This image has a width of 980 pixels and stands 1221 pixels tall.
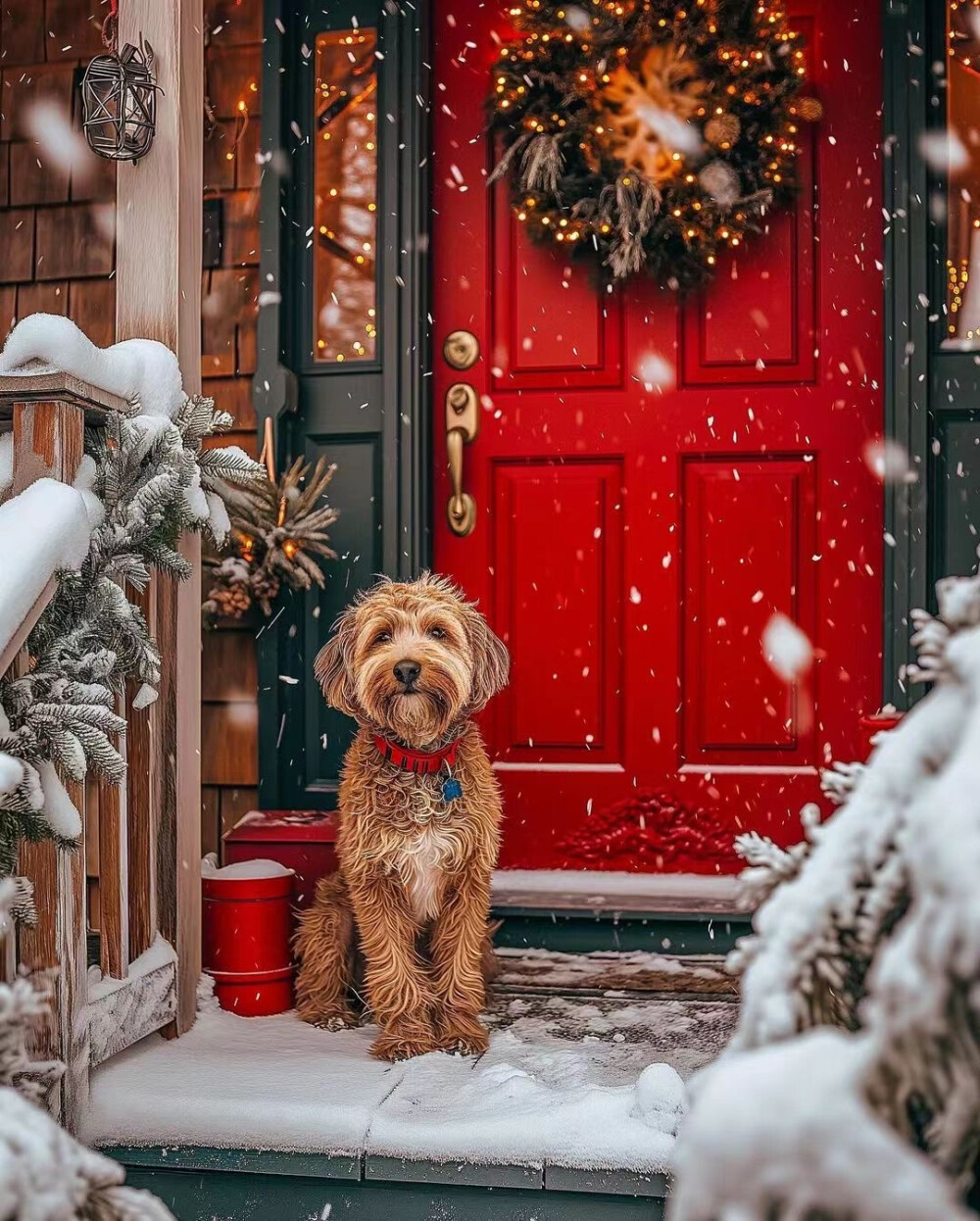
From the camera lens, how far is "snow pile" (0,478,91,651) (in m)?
2.06

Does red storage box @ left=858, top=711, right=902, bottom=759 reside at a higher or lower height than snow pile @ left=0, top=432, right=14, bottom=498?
lower

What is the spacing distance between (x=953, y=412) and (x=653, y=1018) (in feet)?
6.63

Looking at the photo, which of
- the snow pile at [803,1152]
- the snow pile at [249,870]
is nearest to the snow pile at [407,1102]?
the snow pile at [249,870]

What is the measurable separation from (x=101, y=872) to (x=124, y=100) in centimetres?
179

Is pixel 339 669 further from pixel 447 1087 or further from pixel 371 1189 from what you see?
pixel 371 1189

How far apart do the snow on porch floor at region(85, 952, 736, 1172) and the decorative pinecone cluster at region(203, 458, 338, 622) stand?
1.33 m

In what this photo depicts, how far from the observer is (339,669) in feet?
9.92

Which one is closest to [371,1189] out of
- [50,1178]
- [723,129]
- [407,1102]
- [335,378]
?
[407,1102]

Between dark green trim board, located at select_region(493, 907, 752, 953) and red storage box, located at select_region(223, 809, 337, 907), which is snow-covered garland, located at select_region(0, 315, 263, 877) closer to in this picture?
red storage box, located at select_region(223, 809, 337, 907)

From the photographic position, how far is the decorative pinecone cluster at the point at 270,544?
12.6 ft

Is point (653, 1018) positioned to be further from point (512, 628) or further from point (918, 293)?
point (918, 293)

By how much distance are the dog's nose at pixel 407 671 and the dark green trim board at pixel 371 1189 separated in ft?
3.40

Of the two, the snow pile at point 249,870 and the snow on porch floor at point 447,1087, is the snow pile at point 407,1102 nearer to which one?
the snow on porch floor at point 447,1087

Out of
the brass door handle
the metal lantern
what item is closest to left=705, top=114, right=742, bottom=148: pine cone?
the brass door handle
